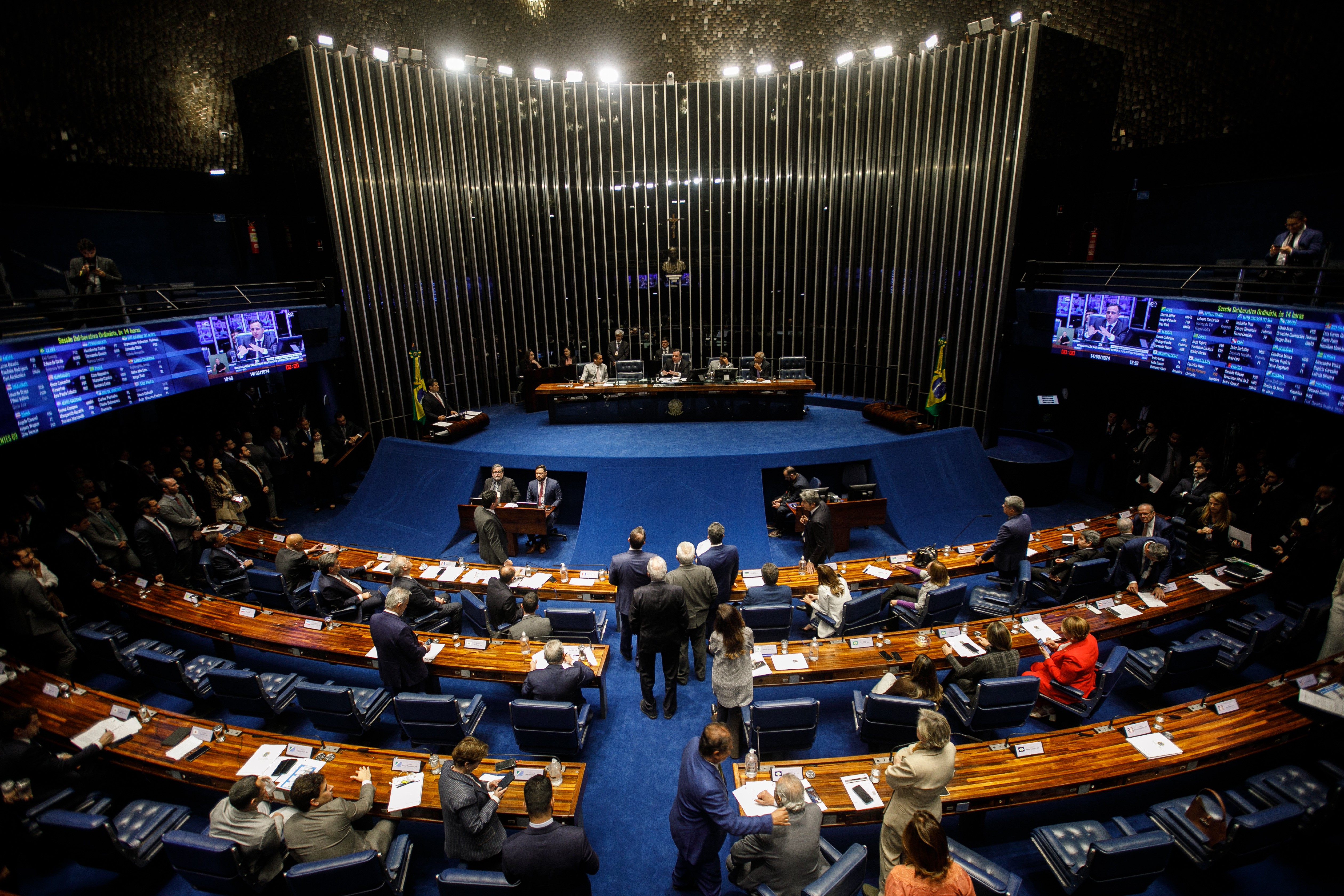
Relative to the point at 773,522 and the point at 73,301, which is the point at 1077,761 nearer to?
the point at 773,522

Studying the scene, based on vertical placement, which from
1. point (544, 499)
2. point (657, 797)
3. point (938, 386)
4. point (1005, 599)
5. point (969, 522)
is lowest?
point (657, 797)

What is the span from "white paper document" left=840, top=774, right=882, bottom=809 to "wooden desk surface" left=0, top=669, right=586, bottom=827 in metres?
1.80

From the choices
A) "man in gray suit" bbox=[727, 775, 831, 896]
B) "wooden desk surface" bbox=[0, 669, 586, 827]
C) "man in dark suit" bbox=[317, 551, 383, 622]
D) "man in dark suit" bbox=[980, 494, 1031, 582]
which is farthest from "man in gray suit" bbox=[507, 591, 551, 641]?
"man in dark suit" bbox=[980, 494, 1031, 582]

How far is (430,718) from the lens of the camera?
4.88 m

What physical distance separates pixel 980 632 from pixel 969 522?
4.34 m

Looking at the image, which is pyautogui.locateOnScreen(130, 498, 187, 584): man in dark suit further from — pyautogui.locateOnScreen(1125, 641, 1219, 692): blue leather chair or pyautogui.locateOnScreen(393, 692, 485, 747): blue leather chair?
pyautogui.locateOnScreen(1125, 641, 1219, 692): blue leather chair

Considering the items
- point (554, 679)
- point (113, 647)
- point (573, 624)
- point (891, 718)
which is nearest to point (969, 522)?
Result: point (891, 718)

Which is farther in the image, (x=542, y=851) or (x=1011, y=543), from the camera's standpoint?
(x=1011, y=543)

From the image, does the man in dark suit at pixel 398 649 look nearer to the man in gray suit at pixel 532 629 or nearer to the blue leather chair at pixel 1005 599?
the man in gray suit at pixel 532 629

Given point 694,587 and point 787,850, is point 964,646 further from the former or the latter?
point 787,850

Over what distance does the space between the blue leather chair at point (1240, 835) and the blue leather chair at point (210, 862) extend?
5517 mm

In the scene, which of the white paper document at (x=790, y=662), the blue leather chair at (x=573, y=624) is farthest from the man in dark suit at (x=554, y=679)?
the white paper document at (x=790, y=662)

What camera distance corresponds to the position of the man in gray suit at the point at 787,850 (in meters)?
3.44

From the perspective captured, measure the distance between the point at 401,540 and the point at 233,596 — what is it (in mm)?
2414
